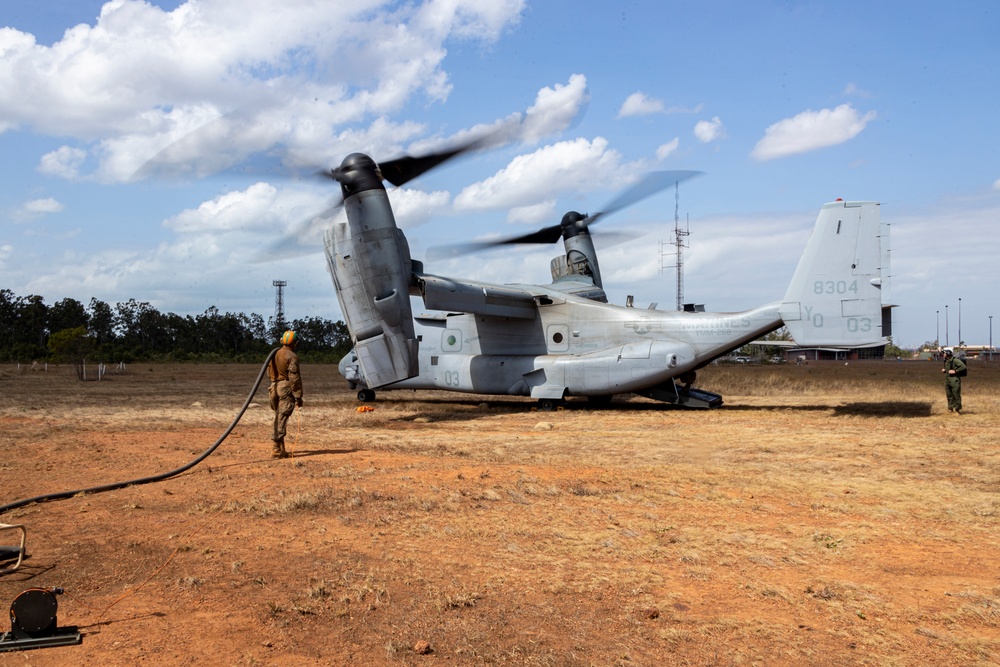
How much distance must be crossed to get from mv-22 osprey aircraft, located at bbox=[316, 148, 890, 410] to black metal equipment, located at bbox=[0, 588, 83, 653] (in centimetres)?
1332

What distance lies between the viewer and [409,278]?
1788 centimetres

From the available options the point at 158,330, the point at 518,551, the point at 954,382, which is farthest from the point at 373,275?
the point at 158,330

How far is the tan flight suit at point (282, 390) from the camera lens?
1052 centimetres

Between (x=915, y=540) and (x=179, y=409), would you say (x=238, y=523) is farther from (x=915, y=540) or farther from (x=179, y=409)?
(x=179, y=409)

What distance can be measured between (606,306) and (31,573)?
16.2m

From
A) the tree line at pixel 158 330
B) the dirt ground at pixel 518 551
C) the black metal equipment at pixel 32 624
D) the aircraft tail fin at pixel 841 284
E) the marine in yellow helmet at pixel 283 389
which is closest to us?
the black metal equipment at pixel 32 624

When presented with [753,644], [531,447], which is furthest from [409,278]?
[753,644]

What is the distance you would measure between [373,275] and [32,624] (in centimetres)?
1362

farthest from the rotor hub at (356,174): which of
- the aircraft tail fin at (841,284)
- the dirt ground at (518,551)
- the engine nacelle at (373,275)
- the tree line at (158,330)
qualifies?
the tree line at (158,330)

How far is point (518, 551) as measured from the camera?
231 inches

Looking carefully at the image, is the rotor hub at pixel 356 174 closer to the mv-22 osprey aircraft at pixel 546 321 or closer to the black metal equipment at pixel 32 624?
the mv-22 osprey aircraft at pixel 546 321

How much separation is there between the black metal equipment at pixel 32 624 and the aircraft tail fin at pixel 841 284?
15680 mm

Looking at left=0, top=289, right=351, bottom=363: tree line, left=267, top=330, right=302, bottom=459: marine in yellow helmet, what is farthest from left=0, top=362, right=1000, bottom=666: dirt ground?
left=0, top=289, right=351, bottom=363: tree line

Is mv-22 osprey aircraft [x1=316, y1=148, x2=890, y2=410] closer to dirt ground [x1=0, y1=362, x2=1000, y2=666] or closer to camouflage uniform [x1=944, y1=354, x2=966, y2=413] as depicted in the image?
camouflage uniform [x1=944, y1=354, x2=966, y2=413]
